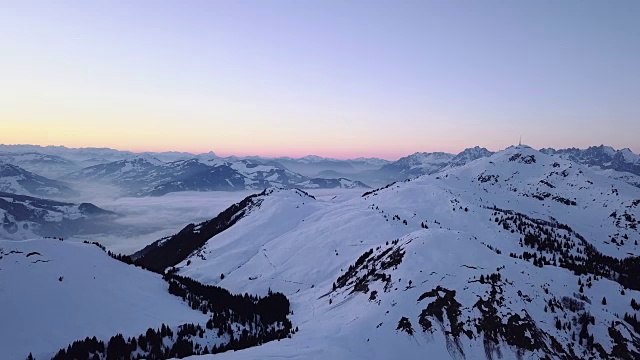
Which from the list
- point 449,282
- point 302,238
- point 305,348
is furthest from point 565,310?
point 302,238

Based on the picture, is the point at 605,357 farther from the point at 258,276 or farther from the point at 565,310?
the point at 258,276

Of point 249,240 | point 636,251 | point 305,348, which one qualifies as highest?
point 305,348

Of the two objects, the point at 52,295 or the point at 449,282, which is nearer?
the point at 449,282

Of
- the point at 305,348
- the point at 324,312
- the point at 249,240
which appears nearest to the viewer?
the point at 305,348

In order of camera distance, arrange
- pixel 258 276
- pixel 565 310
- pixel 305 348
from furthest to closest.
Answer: pixel 258 276 → pixel 565 310 → pixel 305 348

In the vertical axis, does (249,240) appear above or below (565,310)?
below

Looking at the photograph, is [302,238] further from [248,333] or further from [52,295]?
[52,295]
